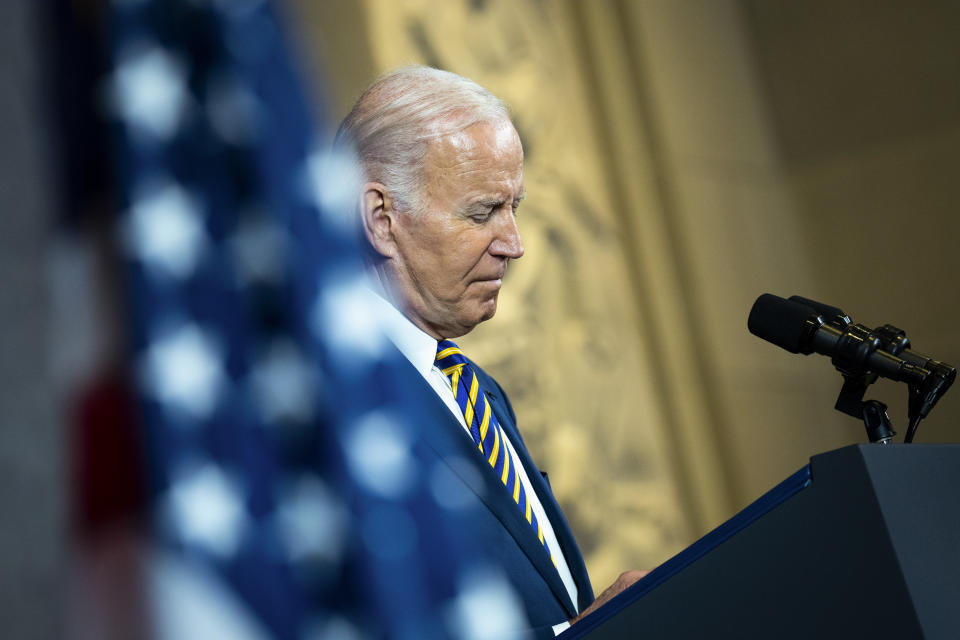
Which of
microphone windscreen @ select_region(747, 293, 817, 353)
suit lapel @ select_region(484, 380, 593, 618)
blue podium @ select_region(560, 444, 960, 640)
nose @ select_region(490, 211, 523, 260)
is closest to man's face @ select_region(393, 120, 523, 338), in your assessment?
nose @ select_region(490, 211, 523, 260)

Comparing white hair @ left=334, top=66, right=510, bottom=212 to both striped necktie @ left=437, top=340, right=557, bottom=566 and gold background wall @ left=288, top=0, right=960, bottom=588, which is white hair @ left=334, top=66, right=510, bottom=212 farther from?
gold background wall @ left=288, top=0, right=960, bottom=588

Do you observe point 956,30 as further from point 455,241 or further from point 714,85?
point 455,241

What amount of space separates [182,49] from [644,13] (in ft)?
13.2

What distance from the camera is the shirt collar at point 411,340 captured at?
6.15 feet

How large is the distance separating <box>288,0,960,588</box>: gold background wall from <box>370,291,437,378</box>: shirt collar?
1.87m

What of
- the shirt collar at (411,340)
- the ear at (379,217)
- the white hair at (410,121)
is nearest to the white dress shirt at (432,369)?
the shirt collar at (411,340)

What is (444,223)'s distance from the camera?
1.97 metres

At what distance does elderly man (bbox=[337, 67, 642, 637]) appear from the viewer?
6.20 feet

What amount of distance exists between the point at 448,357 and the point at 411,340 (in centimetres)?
8

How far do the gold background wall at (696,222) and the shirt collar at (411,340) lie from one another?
187 centimetres

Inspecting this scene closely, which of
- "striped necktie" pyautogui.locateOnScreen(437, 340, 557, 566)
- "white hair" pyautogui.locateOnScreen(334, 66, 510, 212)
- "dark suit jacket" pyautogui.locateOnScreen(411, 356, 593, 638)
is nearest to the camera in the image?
"dark suit jacket" pyautogui.locateOnScreen(411, 356, 593, 638)

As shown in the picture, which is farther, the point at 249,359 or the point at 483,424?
the point at 483,424

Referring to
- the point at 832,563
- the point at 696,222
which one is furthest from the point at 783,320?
the point at 696,222

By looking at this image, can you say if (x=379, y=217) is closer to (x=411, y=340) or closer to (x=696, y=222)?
(x=411, y=340)
